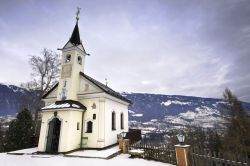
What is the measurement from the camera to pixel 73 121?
15.9m

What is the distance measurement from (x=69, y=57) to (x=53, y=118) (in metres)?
6.75

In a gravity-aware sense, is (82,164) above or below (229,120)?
below

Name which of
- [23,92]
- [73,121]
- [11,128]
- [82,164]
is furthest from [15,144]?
[82,164]

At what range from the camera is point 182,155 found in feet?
31.6

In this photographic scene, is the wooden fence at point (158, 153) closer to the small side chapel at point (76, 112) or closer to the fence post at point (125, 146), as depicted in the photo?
the fence post at point (125, 146)

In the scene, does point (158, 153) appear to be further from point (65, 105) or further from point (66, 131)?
point (65, 105)

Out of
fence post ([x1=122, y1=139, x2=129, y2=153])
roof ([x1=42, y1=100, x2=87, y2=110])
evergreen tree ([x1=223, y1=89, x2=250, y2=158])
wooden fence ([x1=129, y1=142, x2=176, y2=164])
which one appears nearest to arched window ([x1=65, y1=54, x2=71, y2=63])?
roof ([x1=42, y1=100, x2=87, y2=110])

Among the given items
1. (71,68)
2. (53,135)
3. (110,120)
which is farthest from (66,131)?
(71,68)

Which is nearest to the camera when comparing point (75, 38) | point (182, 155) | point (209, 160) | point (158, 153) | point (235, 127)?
point (209, 160)

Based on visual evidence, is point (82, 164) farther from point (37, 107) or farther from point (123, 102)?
point (37, 107)

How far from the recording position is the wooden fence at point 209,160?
692 cm

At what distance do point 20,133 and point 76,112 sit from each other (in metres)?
7.61

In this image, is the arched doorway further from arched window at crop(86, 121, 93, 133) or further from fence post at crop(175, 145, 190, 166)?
fence post at crop(175, 145, 190, 166)

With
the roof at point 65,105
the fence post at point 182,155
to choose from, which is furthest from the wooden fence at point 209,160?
the roof at point 65,105
